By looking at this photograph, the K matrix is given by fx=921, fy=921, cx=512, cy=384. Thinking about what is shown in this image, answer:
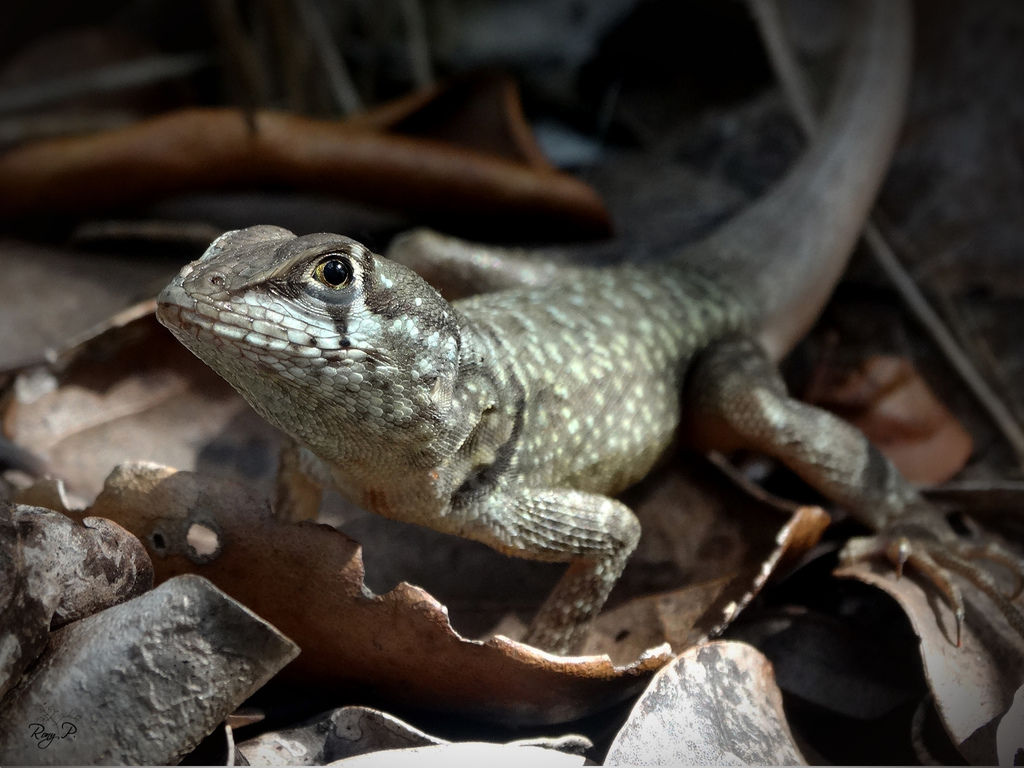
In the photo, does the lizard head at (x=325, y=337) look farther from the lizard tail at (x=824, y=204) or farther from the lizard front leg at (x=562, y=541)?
the lizard tail at (x=824, y=204)

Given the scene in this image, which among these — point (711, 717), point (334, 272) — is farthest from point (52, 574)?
point (711, 717)

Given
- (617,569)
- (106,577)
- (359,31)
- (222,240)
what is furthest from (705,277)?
(359,31)

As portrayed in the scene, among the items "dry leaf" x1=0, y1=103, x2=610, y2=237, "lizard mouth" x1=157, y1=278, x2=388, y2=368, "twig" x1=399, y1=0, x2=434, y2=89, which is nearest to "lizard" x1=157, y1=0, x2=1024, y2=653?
"lizard mouth" x1=157, y1=278, x2=388, y2=368

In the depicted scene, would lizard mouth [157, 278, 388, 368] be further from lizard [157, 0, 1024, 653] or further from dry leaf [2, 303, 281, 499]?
dry leaf [2, 303, 281, 499]

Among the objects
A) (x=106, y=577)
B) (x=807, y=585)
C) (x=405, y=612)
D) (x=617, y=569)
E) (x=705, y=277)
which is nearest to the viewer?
(x=106, y=577)

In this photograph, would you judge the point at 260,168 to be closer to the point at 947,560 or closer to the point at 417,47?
the point at 417,47

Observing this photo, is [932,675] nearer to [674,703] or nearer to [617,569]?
[674,703]
